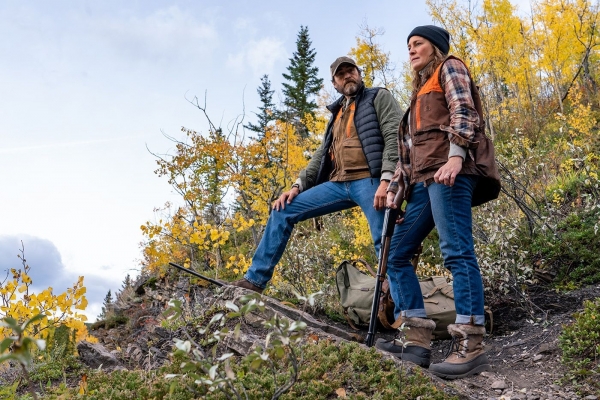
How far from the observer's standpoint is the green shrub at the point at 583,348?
3.00 meters

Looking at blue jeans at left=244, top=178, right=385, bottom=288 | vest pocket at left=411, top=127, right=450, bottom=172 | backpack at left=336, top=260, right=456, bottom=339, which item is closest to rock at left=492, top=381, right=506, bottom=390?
backpack at left=336, top=260, right=456, bottom=339

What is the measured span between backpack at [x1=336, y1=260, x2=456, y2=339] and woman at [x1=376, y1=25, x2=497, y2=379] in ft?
2.86

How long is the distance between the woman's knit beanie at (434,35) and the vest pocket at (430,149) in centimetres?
61

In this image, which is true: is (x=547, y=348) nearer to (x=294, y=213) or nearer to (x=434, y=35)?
(x=294, y=213)

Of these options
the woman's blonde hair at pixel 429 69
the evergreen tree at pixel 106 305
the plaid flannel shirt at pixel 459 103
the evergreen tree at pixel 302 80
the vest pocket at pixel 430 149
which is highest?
the evergreen tree at pixel 302 80


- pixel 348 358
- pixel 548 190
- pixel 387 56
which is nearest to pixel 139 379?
pixel 348 358

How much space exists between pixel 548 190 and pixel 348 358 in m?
6.96

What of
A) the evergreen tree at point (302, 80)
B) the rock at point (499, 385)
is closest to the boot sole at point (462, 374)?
the rock at point (499, 385)

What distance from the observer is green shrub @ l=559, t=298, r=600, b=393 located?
2996mm

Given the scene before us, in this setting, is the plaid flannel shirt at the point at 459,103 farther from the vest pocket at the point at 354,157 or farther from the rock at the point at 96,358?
the rock at the point at 96,358

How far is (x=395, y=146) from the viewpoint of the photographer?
11.9 ft

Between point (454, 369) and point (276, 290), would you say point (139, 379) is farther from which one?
point (276, 290)

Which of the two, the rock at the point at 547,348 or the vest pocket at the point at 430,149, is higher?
the vest pocket at the point at 430,149

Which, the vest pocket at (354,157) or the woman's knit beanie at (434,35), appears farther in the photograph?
the vest pocket at (354,157)
